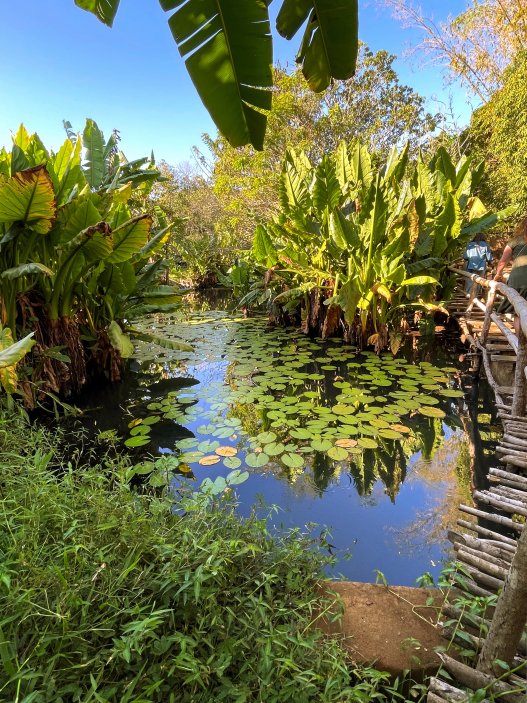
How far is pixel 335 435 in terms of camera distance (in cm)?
241

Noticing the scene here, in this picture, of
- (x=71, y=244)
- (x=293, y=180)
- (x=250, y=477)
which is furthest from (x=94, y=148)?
(x=250, y=477)

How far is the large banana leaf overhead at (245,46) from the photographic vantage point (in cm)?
103

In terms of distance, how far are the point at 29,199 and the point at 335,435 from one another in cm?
241

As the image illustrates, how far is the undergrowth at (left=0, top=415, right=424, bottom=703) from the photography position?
2.51ft

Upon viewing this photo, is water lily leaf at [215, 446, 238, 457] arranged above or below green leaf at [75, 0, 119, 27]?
below

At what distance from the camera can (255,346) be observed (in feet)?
15.1

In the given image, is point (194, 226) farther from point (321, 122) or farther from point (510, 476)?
point (510, 476)

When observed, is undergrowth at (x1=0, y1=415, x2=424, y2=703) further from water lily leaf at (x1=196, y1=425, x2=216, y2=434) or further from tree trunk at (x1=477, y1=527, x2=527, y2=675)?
water lily leaf at (x1=196, y1=425, x2=216, y2=434)

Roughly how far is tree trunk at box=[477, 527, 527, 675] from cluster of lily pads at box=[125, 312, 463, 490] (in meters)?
1.33

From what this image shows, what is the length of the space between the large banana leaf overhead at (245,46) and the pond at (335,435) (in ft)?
4.62

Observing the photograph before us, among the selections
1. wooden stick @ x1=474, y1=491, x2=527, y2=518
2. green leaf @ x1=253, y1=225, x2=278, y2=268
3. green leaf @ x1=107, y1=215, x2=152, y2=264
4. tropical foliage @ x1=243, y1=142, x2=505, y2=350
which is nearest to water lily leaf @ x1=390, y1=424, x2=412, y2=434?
wooden stick @ x1=474, y1=491, x2=527, y2=518

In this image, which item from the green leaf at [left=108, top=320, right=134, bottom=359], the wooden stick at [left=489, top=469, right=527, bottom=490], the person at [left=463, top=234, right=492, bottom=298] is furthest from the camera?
the person at [left=463, top=234, right=492, bottom=298]

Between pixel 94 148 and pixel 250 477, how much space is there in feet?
11.9

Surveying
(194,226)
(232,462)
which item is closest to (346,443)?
(232,462)
